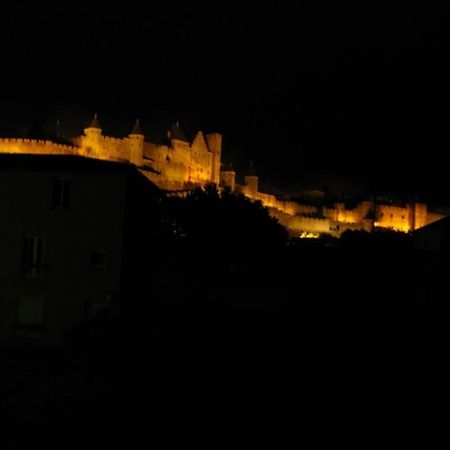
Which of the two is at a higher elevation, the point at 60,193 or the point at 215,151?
the point at 215,151

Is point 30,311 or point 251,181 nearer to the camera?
point 30,311

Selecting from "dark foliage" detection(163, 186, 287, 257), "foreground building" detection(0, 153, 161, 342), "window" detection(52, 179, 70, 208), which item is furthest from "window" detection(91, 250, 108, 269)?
"dark foliage" detection(163, 186, 287, 257)

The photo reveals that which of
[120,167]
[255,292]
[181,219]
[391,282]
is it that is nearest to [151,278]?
[120,167]

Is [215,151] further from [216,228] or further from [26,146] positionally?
[216,228]

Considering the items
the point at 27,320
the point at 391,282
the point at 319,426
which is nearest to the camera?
the point at 319,426

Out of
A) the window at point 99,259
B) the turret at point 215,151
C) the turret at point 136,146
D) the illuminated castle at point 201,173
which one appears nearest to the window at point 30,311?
the window at point 99,259

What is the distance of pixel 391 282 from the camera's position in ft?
61.6

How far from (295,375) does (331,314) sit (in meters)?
1.57

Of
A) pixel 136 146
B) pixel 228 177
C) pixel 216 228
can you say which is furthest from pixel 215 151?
pixel 216 228

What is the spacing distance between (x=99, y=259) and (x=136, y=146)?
274ft

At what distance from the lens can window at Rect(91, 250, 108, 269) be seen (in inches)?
902

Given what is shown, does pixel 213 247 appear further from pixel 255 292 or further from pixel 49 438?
pixel 49 438

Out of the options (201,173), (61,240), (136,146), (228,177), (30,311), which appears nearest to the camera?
(30,311)

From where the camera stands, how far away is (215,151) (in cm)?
12419
